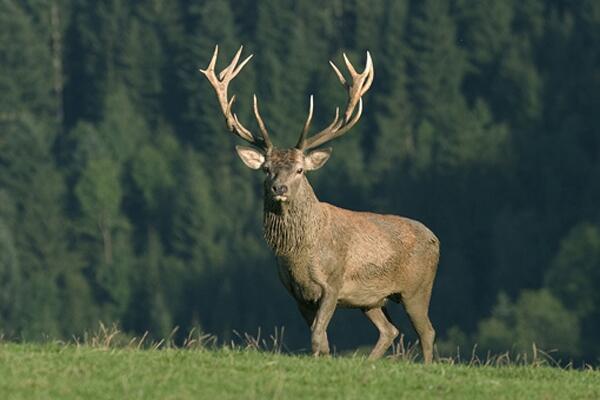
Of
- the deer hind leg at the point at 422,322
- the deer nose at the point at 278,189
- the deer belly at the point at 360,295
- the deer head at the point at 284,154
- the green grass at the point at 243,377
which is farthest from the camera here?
the deer hind leg at the point at 422,322

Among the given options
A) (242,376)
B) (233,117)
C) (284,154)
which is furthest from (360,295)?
(242,376)

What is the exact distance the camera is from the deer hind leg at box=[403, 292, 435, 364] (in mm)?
Answer: 22750

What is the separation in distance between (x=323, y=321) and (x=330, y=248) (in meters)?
1.09

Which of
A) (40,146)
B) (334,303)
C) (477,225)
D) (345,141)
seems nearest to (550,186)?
(477,225)

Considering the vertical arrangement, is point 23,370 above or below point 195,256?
above

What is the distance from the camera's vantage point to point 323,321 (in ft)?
68.7

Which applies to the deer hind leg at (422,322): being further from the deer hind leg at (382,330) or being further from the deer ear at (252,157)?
the deer ear at (252,157)

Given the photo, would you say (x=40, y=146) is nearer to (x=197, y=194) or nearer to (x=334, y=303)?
(x=197, y=194)

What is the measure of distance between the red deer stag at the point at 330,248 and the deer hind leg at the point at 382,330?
0.01 meters

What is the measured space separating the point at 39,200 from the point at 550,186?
1815 inches

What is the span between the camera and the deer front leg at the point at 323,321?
20547mm

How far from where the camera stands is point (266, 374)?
1738 cm

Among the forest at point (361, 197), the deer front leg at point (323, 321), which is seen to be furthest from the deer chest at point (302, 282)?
the forest at point (361, 197)

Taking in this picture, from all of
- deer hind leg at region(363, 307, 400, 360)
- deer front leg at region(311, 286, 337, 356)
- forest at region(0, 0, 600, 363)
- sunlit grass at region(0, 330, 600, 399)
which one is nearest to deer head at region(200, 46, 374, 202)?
deer front leg at region(311, 286, 337, 356)
